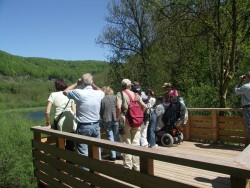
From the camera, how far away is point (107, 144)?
335 cm

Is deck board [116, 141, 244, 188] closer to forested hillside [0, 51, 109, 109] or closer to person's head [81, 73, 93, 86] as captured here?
person's head [81, 73, 93, 86]

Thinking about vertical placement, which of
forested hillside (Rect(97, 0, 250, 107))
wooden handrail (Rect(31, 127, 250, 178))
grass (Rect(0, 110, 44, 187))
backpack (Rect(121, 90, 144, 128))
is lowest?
grass (Rect(0, 110, 44, 187))

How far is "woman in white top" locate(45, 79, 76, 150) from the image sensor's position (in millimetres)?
5012

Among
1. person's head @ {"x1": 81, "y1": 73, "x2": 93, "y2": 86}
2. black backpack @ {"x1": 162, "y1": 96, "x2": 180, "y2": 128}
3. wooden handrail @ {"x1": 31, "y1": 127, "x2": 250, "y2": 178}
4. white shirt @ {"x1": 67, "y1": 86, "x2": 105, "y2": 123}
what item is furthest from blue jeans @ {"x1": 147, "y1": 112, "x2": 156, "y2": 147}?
wooden handrail @ {"x1": 31, "y1": 127, "x2": 250, "y2": 178}

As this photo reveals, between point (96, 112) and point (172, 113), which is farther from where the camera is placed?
point (172, 113)

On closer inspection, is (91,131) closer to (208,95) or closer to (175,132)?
(175,132)

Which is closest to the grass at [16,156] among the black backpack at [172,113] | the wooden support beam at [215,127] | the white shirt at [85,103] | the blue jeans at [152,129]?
the blue jeans at [152,129]

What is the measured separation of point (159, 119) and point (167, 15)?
572 centimetres

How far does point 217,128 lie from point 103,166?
4.94 meters

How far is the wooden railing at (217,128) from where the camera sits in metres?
7.33

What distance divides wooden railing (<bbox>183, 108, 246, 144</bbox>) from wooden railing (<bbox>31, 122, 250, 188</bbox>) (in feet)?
12.9

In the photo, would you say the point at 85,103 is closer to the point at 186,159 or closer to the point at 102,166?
the point at 102,166

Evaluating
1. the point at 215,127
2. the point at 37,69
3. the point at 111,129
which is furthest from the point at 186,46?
the point at 37,69

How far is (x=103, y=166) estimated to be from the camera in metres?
3.46
